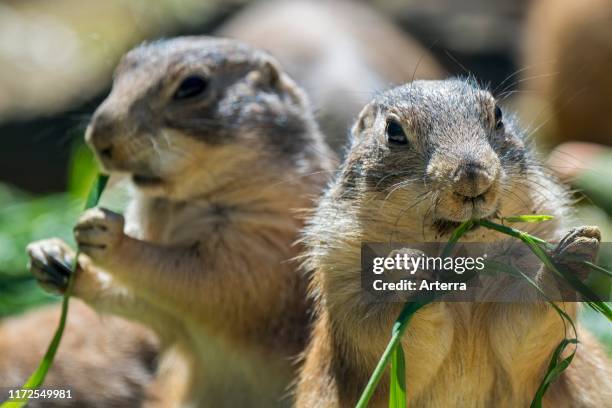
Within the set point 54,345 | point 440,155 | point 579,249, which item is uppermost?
point 440,155

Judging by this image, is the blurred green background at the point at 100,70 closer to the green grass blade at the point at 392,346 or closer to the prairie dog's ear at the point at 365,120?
the prairie dog's ear at the point at 365,120

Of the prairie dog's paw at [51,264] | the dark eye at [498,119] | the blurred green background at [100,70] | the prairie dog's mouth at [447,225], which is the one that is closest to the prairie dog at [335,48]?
the blurred green background at [100,70]

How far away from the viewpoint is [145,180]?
5.54 metres

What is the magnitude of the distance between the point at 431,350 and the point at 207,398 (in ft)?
6.93

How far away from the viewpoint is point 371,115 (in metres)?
4.66

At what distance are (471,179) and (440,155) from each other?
24 centimetres

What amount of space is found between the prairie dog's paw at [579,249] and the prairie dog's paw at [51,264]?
284cm

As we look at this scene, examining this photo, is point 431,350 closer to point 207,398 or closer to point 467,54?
point 207,398

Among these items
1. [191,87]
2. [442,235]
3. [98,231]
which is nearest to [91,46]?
[191,87]

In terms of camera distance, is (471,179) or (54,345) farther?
(54,345)

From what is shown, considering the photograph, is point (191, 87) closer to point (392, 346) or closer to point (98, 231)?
point (98, 231)

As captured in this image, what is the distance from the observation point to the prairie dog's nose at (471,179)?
3674 mm

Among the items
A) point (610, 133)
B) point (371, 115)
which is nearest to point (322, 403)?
point (371, 115)

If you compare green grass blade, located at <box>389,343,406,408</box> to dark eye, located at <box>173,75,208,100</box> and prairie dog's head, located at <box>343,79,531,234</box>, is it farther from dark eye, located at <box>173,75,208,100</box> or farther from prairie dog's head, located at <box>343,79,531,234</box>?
dark eye, located at <box>173,75,208,100</box>
